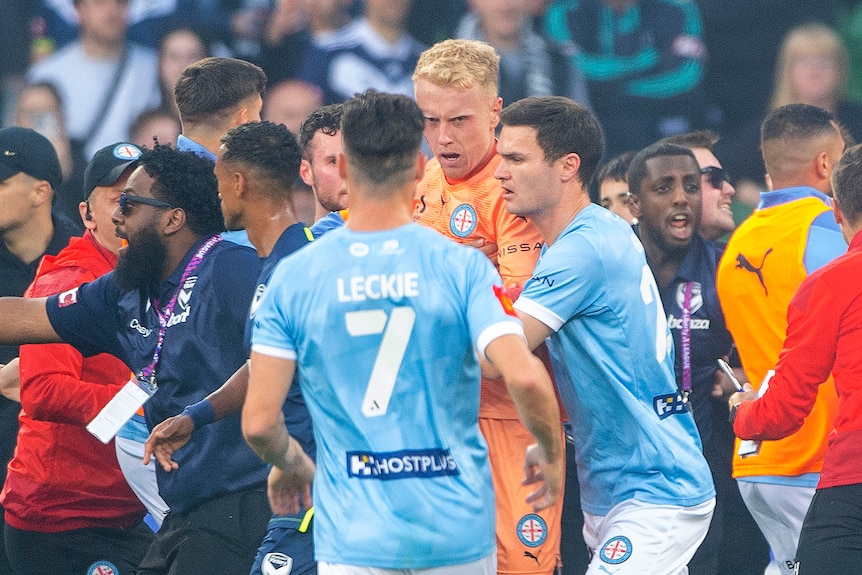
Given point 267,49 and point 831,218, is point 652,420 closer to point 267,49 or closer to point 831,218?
point 831,218

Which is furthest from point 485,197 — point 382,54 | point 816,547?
point 382,54

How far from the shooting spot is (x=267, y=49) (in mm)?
12039

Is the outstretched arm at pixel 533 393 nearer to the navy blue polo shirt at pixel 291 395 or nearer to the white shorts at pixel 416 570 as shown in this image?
the white shorts at pixel 416 570

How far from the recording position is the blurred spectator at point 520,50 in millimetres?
11719

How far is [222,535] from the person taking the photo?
503cm

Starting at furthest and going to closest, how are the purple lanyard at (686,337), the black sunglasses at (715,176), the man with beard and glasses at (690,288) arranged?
the black sunglasses at (715,176) < the man with beard and glasses at (690,288) < the purple lanyard at (686,337)

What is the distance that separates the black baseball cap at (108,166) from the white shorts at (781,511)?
11.5 ft

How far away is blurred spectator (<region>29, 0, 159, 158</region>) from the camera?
39.1ft

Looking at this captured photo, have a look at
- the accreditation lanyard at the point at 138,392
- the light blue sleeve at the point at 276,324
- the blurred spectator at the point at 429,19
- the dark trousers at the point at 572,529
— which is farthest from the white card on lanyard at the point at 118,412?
the blurred spectator at the point at 429,19

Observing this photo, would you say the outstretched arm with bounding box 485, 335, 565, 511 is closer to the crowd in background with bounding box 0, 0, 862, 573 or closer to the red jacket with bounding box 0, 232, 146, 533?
the red jacket with bounding box 0, 232, 146, 533

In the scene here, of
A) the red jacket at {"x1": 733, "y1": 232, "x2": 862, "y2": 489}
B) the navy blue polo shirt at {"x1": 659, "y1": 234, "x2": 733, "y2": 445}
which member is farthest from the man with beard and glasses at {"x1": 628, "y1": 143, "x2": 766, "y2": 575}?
the red jacket at {"x1": 733, "y1": 232, "x2": 862, "y2": 489}

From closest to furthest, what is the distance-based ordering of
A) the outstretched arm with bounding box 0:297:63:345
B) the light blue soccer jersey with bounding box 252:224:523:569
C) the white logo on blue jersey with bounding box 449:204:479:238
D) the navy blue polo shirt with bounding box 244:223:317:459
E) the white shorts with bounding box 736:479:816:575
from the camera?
the light blue soccer jersey with bounding box 252:224:523:569
the navy blue polo shirt with bounding box 244:223:317:459
the outstretched arm with bounding box 0:297:63:345
the white logo on blue jersey with bounding box 449:204:479:238
the white shorts with bounding box 736:479:816:575

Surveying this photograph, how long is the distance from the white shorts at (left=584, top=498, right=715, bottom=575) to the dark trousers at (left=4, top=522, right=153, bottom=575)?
250 cm

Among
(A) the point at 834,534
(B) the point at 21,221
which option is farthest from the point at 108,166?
(A) the point at 834,534
